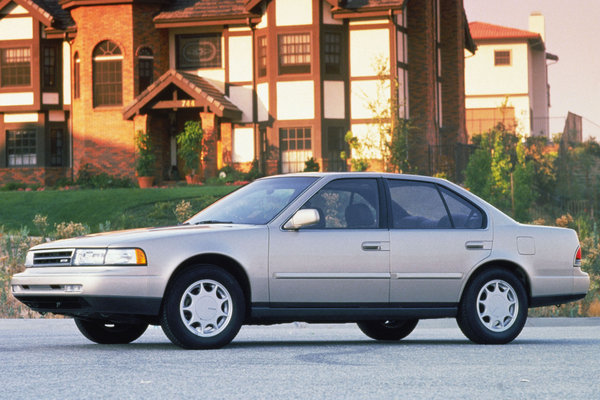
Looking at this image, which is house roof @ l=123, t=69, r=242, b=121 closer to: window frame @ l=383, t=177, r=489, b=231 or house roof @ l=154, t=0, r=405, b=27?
house roof @ l=154, t=0, r=405, b=27

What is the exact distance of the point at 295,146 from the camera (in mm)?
37125

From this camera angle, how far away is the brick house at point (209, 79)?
36.6 metres

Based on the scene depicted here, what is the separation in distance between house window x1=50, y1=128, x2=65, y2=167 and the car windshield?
31867mm

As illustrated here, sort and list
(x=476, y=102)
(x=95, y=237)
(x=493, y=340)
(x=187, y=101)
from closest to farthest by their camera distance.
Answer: (x=95, y=237), (x=493, y=340), (x=187, y=101), (x=476, y=102)

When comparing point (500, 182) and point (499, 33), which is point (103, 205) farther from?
point (499, 33)

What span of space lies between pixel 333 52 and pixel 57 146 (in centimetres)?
1153

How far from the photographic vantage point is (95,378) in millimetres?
7777

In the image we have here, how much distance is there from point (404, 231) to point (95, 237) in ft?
9.22

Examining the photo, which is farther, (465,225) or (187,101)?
(187,101)

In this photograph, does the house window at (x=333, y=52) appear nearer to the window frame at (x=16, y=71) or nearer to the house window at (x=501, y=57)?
the window frame at (x=16, y=71)

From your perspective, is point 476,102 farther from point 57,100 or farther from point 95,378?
point 95,378

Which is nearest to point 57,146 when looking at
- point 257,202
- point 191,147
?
point 191,147

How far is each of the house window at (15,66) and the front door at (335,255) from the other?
32.4 m

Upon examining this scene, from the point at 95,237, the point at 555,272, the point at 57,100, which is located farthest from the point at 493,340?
the point at 57,100
